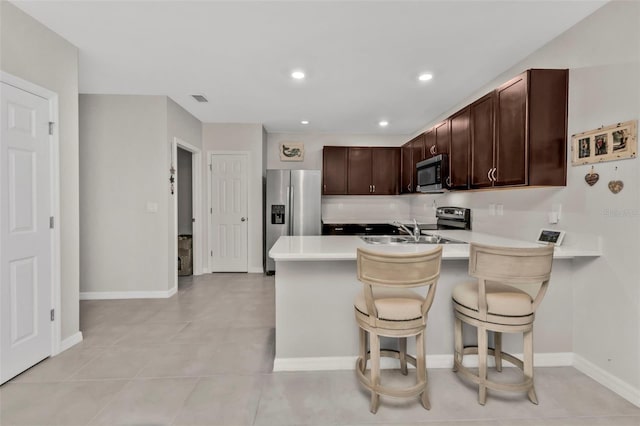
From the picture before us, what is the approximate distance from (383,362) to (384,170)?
141 inches

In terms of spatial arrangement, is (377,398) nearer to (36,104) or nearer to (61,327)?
(61,327)

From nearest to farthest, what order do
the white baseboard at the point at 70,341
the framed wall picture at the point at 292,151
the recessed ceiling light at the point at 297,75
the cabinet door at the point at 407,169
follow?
the white baseboard at the point at 70,341
the recessed ceiling light at the point at 297,75
the cabinet door at the point at 407,169
the framed wall picture at the point at 292,151

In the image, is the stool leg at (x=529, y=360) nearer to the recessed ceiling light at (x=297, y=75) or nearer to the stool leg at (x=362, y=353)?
the stool leg at (x=362, y=353)

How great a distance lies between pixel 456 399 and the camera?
5.89 feet

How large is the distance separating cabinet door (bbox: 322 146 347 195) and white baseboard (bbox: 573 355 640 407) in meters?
3.68

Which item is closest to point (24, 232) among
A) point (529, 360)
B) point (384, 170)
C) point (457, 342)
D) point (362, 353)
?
point (362, 353)

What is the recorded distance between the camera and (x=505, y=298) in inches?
68.2

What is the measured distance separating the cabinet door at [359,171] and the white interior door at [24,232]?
3.92 metres

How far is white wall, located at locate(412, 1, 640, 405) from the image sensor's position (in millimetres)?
1755

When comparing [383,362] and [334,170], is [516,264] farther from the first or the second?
[334,170]

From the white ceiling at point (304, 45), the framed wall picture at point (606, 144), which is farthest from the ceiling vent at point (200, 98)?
the framed wall picture at point (606, 144)

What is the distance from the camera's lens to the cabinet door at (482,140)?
2438 mm

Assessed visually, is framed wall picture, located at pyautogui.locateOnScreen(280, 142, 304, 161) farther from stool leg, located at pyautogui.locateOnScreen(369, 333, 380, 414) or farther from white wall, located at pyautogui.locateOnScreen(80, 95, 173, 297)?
stool leg, located at pyautogui.locateOnScreen(369, 333, 380, 414)

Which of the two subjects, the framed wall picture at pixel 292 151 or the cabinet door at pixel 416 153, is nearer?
the cabinet door at pixel 416 153
